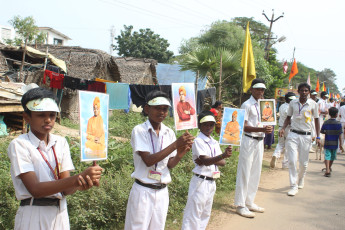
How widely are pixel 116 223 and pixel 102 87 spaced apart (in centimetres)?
731

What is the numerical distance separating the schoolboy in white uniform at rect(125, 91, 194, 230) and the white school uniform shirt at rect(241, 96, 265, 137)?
2.50 m

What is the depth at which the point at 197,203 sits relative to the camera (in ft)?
11.6

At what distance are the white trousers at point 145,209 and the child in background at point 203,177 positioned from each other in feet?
2.57

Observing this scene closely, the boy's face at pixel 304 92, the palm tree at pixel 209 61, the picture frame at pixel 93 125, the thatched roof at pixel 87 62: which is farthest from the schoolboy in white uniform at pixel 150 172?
the thatched roof at pixel 87 62

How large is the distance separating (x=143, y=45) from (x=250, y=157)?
112 ft

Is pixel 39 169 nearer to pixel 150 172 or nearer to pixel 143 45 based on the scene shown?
pixel 150 172

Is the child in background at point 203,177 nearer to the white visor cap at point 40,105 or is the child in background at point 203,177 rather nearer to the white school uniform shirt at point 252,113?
the white school uniform shirt at point 252,113

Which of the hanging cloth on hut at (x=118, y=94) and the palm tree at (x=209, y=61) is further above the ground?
the palm tree at (x=209, y=61)

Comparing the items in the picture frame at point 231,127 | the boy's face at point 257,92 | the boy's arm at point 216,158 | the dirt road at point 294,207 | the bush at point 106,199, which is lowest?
the dirt road at point 294,207

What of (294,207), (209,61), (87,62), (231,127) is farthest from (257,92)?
(87,62)

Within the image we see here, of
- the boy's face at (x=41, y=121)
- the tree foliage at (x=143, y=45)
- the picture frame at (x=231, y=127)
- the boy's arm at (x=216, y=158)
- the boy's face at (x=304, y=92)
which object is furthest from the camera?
the tree foliage at (x=143, y=45)

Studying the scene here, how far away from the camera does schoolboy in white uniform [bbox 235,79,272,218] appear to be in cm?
498

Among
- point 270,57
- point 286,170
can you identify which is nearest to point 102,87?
point 286,170

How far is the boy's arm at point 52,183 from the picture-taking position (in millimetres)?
1872
